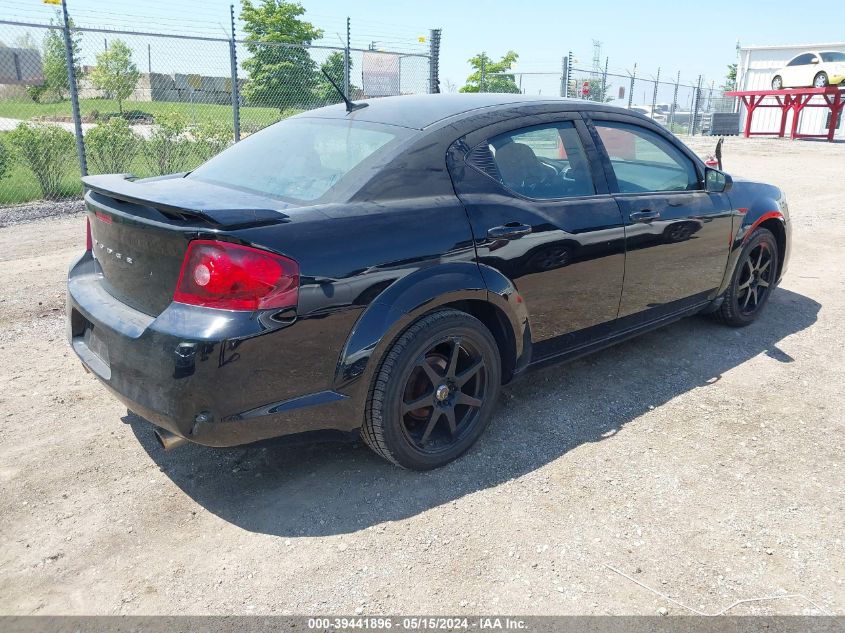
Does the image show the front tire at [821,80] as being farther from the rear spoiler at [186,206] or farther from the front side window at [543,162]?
the rear spoiler at [186,206]

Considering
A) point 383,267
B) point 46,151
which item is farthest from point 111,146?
point 383,267

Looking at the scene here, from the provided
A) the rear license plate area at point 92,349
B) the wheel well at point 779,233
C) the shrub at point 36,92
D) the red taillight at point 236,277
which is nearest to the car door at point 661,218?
the wheel well at point 779,233

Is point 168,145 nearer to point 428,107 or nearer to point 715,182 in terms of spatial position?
point 428,107

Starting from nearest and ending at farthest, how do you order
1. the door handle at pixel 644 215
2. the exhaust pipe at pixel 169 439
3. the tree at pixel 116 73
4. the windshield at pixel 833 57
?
the exhaust pipe at pixel 169 439 → the door handle at pixel 644 215 → the tree at pixel 116 73 → the windshield at pixel 833 57

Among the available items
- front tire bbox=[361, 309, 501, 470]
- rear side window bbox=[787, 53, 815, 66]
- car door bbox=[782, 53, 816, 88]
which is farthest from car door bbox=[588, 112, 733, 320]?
rear side window bbox=[787, 53, 815, 66]

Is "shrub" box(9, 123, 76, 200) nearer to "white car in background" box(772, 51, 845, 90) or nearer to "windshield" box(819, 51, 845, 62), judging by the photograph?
"white car in background" box(772, 51, 845, 90)

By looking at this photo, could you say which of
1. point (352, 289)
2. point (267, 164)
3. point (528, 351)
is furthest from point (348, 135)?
point (528, 351)

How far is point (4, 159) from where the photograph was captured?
30.3 ft

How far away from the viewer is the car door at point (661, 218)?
12.6 feet

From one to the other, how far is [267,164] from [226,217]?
99 cm

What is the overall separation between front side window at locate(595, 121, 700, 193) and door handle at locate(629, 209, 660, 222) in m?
0.14

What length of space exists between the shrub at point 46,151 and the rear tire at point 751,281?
8858 mm

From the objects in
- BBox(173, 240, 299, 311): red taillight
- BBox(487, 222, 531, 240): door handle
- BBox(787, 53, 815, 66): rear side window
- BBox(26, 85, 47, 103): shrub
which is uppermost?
BBox(787, 53, 815, 66): rear side window

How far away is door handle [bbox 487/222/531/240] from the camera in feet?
10.3
